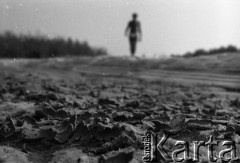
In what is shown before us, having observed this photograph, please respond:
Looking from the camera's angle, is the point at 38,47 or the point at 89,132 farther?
the point at 38,47

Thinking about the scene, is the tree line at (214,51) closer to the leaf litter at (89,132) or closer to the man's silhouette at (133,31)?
the man's silhouette at (133,31)

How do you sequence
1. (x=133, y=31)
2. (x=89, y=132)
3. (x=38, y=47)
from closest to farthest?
(x=89, y=132)
(x=133, y=31)
(x=38, y=47)

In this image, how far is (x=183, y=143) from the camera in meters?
1.80

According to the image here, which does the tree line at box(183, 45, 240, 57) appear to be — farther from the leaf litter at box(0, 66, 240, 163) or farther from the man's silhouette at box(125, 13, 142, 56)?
the leaf litter at box(0, 66, 240, 163)

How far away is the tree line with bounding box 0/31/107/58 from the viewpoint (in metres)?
24.0

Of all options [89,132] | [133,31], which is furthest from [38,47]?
[89,132]

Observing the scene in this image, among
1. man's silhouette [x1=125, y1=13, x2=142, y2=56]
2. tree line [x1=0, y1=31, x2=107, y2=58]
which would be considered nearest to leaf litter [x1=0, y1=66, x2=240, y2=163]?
man's silhouette [x1=125, y1=13, x2=142, y2=56]

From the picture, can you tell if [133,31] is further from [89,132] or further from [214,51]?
[89,132]

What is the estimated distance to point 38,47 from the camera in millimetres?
26109

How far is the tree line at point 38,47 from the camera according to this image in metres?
24.0

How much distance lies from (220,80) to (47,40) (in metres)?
23.7

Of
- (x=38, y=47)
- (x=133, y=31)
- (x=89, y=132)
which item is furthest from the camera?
(x=38, y=47)

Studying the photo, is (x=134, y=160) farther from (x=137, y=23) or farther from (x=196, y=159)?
(x=137, y=23)

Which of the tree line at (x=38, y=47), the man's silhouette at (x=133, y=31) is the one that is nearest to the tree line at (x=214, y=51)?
the man's silhouette at (x=133, y=31)
